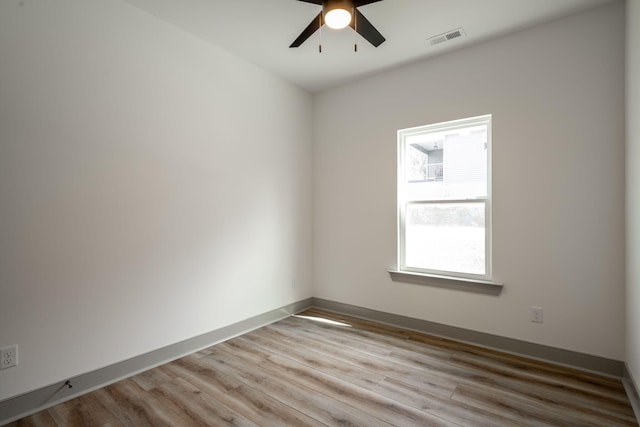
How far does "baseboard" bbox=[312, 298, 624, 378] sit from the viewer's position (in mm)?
2460

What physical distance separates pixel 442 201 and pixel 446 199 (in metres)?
0.05

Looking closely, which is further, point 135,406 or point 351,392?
point 351,392

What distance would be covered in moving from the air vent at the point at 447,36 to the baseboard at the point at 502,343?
9.09 ft

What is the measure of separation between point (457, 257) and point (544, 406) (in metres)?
1.40

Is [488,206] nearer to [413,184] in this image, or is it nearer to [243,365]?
[413,184]

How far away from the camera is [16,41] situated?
1.96 m

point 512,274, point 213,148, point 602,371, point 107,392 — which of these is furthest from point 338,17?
point 602,371

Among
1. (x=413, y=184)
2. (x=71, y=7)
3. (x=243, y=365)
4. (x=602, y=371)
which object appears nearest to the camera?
(x=71, y=7)

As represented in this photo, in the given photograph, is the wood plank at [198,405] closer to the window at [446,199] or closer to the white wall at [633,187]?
the window at [446,199]

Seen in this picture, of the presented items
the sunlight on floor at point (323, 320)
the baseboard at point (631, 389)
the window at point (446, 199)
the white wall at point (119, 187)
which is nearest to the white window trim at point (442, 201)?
the window at point (446, 199)

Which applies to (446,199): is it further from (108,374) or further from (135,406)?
(108,374)

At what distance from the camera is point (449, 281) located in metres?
3.16

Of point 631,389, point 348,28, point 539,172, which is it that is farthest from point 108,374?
point 539,172

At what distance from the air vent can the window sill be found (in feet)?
7.48
